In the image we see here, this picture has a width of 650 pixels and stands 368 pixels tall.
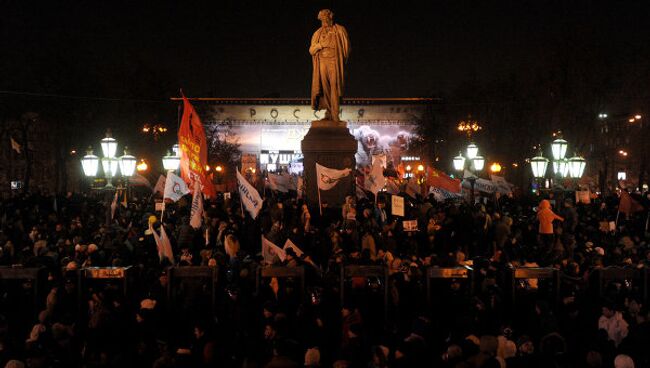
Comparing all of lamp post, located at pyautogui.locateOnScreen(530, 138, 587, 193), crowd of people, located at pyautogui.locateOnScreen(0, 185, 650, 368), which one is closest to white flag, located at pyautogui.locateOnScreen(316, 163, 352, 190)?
crowd of people, located at pyautogui.locateOnScreen(0, 185, 650, 368)

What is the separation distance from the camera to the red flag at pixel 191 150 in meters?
16.9

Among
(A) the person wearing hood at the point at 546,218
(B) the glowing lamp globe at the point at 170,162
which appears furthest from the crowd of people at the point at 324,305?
(B) the glowing lamp globe at the point at 170,162

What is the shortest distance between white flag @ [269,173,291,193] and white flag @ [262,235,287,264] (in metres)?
10.6

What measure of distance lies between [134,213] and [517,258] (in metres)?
14.2

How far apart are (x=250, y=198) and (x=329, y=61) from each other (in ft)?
19.4

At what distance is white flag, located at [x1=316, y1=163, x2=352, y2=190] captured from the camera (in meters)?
17.6

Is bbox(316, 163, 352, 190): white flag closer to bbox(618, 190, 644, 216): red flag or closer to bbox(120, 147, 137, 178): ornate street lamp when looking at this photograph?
bbox(120, 147, 137, 178): ornate street lamp

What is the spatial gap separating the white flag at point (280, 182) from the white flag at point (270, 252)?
10626mm

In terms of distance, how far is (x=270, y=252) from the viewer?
41.2ft

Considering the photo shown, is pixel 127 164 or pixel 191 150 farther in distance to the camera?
pixel 127 164

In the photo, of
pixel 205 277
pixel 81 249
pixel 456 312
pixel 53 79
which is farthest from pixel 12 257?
pixel 53 79

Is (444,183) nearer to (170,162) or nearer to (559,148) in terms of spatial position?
(559,148)

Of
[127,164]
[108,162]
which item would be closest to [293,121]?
[127,164]

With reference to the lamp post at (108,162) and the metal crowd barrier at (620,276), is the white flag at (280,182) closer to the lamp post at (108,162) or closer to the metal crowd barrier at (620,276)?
the lamp post at (108,162)
